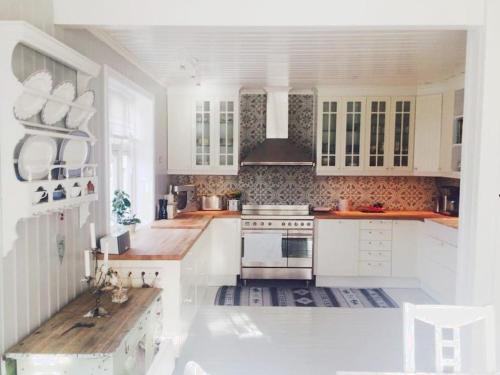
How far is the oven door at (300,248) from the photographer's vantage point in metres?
4.90

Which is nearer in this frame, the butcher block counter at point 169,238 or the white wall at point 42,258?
the white wall at point 42,258

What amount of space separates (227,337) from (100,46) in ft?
8.74

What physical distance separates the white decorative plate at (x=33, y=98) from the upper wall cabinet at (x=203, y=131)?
326cm

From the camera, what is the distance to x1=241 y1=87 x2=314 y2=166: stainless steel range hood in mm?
5055

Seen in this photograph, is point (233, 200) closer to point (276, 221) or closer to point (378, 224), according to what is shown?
point (276, 221)

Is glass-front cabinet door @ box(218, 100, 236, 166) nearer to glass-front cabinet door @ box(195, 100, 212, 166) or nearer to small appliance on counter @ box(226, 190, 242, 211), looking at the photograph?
glass-front cabinet door @ box(195, 100, 212, 166)

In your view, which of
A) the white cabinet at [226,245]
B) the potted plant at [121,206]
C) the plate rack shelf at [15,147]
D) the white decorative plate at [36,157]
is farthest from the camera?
the white cabinet at [226,245]

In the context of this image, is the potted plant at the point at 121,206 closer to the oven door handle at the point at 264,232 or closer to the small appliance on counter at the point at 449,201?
the oven door handle at the point at 264,232

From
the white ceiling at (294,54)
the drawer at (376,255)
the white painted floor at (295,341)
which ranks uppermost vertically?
the white ceiling at (294,54)

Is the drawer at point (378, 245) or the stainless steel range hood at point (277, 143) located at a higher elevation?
the stainless steel range hood at point (277, 143)

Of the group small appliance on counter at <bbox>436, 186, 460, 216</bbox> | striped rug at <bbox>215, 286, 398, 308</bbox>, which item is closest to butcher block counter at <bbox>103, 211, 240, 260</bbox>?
striped rug at <bbox>215, 286, 398, 308</bbox>

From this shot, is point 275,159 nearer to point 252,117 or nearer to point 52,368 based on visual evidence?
point 252,117

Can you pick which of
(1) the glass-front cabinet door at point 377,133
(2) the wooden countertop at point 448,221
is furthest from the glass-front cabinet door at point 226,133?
(2) the wooden countertop at point 448,221

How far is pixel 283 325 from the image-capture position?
3.77 m
